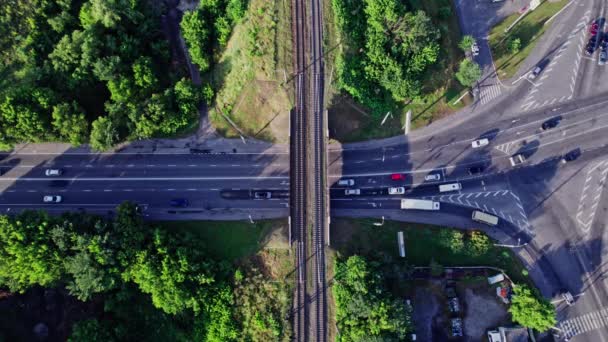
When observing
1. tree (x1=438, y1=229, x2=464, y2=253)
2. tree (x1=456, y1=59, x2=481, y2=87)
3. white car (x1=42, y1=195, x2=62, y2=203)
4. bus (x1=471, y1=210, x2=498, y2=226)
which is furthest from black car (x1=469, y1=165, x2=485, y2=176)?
white car (x1=42, y1=195, x2=62, y2=203)

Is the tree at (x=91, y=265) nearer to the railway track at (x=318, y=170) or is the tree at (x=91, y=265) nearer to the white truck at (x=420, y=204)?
the railway track at (x=318, y=170)

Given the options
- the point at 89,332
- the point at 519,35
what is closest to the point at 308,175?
the point at 89,332

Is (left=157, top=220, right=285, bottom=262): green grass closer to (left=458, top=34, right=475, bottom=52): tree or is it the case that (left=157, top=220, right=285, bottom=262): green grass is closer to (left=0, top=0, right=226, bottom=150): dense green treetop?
(left=0, top=0, right=226, bottom=150): dense green treetop

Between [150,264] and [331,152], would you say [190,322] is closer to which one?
[150,264]

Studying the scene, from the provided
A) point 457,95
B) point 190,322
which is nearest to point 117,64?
point 190,322

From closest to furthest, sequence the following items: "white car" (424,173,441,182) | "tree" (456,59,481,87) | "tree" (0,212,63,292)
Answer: "tree" (0,212,63,292), "tree" (456,59,481,87), "white car" (424,173,441,182)

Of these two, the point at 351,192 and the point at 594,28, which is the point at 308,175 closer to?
the point at 351,192
